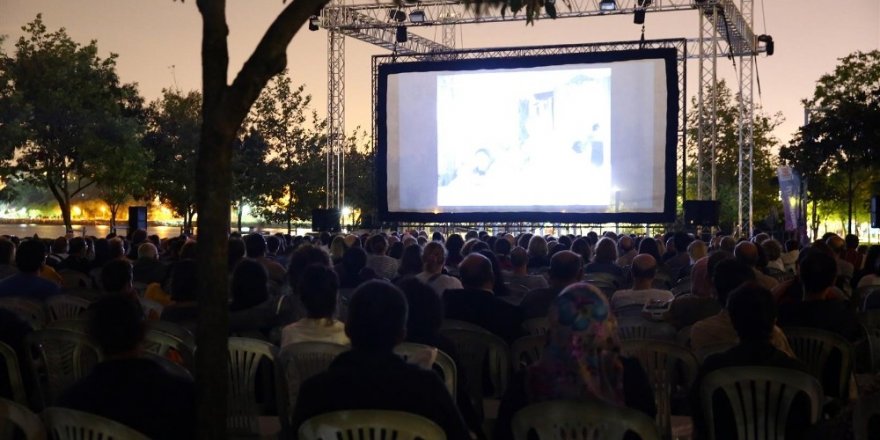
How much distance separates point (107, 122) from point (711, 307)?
2056 centimetres

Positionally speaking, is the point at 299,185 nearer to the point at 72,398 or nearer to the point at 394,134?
the point at 394,134

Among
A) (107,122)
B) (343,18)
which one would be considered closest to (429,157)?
(343,18)

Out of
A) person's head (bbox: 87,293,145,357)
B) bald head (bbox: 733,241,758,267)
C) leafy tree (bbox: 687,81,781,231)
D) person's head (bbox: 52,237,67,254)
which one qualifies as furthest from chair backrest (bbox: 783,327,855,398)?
leafy tree (bbox: 687,81,781,231)

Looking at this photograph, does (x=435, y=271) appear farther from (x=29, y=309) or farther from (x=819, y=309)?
(x=819, y=309)

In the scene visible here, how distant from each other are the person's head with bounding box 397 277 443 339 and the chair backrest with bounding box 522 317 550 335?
1.62 metres

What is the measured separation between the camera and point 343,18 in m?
21.5

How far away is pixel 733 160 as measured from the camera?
131ft

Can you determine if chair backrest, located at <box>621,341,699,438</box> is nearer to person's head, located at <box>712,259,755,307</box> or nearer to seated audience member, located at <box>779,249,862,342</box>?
person's head, located at <box>712,259,755,307</box>

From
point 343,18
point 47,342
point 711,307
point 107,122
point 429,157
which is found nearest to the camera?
point 47,342

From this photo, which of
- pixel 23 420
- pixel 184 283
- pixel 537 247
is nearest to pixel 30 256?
pixel 184 283

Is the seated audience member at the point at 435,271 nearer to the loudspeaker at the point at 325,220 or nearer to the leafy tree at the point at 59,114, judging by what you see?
the loudspeaker at the point at 325,220

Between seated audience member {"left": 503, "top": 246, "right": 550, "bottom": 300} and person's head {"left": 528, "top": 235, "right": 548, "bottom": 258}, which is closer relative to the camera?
seated audience member {"left": 503, "top": 246, "right": 550, "bottom": 300}

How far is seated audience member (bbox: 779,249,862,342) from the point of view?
203 inches

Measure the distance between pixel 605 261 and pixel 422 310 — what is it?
5.60m
